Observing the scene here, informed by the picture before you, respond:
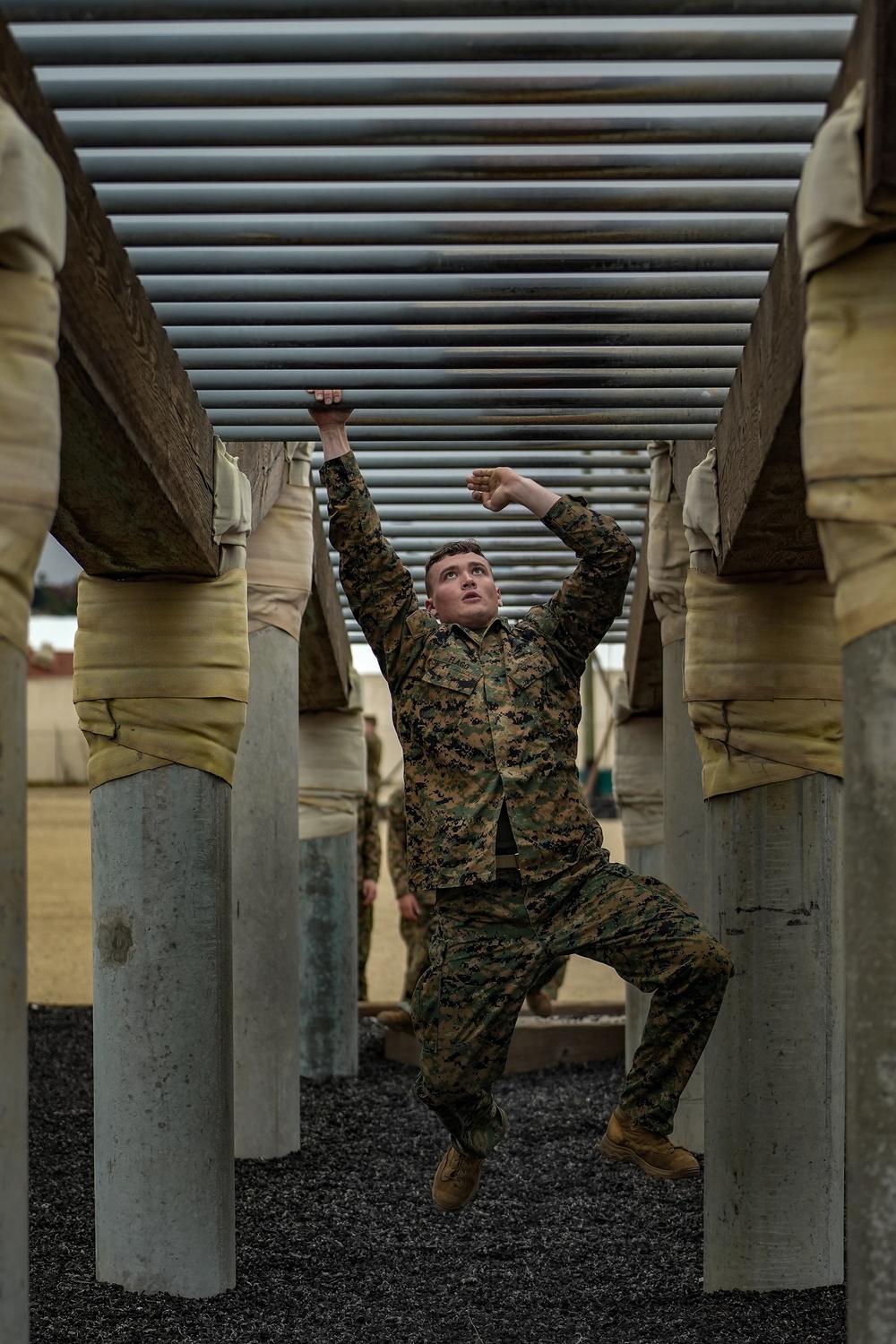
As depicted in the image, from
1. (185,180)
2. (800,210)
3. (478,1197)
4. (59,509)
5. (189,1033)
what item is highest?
(185,180)

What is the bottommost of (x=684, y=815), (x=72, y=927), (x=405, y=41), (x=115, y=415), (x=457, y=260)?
(x=72, y=927)

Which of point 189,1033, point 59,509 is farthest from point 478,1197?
point 59,509

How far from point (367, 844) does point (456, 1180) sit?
8.22 meters

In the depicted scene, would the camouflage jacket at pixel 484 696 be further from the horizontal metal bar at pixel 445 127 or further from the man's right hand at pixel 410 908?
the man's right hand at pixel 410 908

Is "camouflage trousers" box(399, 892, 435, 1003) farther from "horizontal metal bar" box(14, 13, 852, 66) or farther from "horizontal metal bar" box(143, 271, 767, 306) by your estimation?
"horizontal metal bar" box(14, 13, 852, 66)

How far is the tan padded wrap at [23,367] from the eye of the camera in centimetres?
369

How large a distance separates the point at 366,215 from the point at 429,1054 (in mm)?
2638

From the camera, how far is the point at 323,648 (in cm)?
1138

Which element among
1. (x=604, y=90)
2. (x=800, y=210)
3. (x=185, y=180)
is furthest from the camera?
(x=185, y=180)

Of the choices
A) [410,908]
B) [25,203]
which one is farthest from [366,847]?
[25,203]

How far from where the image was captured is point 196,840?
6484mm

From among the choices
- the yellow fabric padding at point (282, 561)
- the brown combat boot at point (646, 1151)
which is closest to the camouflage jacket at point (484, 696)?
the brown combat boot at point (646, 1151)

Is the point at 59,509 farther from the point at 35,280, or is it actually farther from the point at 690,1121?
the point at 690,1121

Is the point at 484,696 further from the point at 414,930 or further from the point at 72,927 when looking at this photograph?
the point at 72,927
